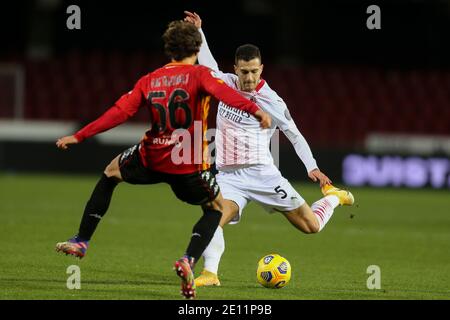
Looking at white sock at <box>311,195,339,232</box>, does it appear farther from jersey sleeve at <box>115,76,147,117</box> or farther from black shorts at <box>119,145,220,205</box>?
jersey sleeve at <box>115,76,147,117</box>

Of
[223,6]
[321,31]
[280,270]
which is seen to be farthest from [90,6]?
[280,270]

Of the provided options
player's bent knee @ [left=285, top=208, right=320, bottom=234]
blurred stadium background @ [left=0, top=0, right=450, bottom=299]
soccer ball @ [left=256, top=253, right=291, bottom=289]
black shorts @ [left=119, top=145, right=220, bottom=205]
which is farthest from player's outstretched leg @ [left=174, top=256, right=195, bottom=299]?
blurred stadium background @ [left=0, top=0, right=450, bottom=299]

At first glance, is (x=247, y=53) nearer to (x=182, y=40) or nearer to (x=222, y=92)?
(x=182, y=40)

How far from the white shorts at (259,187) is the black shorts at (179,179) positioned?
115cm

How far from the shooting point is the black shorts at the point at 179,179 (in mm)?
6996

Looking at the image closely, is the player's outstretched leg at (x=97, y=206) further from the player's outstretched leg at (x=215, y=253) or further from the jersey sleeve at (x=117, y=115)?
the player's outstretched leg at (x=215, y=253)

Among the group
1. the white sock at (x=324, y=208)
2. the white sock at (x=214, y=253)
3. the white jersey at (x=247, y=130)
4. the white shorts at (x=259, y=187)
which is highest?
the white jersey at (x=247, y=130)

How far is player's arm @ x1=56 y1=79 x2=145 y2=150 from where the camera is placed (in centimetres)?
690

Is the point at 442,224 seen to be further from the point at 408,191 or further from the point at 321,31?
the point at 321,31

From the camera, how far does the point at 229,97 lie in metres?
6.72

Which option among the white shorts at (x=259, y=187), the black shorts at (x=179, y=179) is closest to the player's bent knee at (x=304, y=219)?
the white shorts at (x=259, y=187)

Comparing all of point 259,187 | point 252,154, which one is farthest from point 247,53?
point 259,187

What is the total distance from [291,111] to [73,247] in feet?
53.5

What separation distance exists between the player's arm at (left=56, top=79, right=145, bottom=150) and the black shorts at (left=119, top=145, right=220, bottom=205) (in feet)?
1.09
